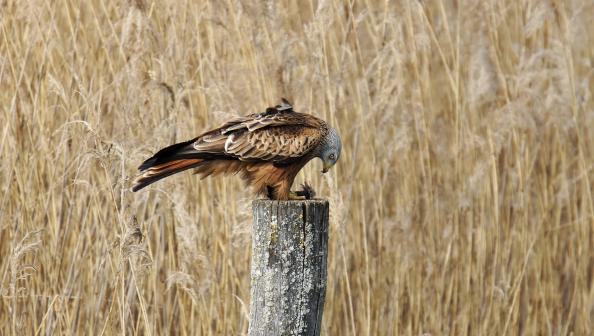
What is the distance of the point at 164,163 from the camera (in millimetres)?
3092

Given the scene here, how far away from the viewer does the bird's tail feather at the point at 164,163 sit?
3.05 meters

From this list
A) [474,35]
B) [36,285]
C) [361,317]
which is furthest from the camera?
[474,35]

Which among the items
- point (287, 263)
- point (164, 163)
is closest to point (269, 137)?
point (164, 163)

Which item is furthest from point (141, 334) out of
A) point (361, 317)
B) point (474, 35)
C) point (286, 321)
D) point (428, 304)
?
point (474, 35)

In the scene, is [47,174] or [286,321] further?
[47,174]

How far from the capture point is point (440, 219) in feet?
14.5

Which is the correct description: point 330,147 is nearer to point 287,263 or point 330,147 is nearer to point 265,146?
point 265,146

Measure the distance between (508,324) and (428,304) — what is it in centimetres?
40

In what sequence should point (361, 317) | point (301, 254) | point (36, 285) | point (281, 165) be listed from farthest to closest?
point (361, 317) < point (36, 285) < point (281, 165) < point (301, 254)

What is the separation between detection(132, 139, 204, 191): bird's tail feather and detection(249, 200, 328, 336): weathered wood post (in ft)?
1.50

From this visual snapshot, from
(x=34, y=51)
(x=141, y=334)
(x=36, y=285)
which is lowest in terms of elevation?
(x=141, y=334)

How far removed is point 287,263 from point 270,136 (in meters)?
0.77

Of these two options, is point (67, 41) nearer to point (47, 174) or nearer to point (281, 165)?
point (47, 174)

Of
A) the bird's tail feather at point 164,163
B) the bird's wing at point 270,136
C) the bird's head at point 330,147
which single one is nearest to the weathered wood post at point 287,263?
the bird's tail feather at point 164,163
